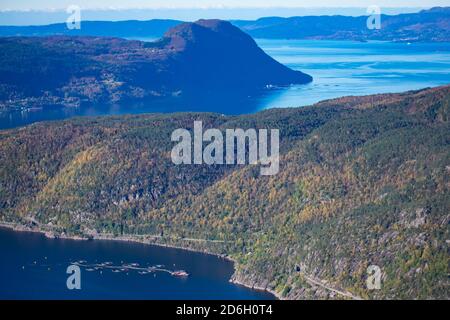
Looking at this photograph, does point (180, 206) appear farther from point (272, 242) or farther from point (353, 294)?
point (353, 294)

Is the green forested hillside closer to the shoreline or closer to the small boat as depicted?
the shoreline

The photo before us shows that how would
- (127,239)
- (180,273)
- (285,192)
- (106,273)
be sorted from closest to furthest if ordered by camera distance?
(180,273) → (106,273) → (127,239) → (285,192)

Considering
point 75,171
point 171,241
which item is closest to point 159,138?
point 75,171

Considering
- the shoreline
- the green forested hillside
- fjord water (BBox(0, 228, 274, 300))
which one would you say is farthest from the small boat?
the green forested hillside

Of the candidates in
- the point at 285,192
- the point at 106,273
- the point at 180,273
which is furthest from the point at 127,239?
the point at 285,192

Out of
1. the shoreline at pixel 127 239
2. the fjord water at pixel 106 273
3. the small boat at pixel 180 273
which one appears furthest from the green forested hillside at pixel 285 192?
the small boat at pixel 180 273

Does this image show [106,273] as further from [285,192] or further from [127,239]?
[285,192]
